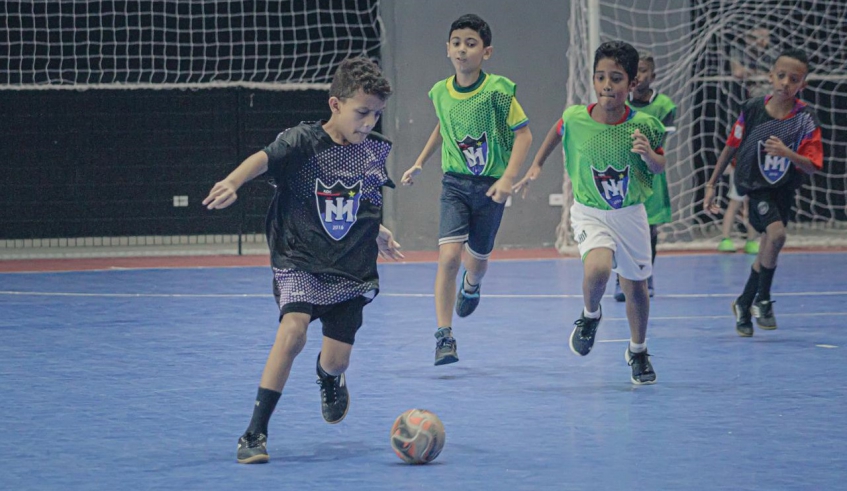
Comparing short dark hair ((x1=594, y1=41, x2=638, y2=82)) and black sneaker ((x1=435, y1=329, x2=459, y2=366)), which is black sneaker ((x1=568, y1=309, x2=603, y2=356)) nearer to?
black sneaker ((x1=435, y1=329, x2=459, y2=366))

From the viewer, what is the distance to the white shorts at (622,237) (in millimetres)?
5969

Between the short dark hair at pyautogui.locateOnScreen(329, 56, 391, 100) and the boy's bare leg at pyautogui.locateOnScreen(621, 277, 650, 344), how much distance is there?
6.37 ft

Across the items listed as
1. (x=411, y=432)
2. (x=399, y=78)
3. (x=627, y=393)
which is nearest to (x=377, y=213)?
(x=411, y=432)

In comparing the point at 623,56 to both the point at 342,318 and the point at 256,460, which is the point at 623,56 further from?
the point at 256,460

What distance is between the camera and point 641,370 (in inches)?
234

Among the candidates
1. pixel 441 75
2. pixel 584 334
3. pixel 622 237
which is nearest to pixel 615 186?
pixel 622 237

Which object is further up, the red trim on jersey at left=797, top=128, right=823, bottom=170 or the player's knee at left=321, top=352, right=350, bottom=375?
the red trim on jersey at left=797, top=128, right=823, bottom=170

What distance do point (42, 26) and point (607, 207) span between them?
10.7 meters

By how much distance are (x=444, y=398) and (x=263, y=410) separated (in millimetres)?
1366

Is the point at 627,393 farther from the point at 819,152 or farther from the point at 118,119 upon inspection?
the point at 118,119

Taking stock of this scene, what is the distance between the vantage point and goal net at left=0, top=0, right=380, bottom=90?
14633mm

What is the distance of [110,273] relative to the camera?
11.9 m

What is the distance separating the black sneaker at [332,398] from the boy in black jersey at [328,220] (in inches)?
4.1

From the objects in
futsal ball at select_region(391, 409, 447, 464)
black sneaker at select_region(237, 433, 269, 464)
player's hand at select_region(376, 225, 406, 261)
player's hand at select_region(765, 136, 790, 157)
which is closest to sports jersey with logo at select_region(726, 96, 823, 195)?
player's hand at select_region(765, 136, 790, 157)
